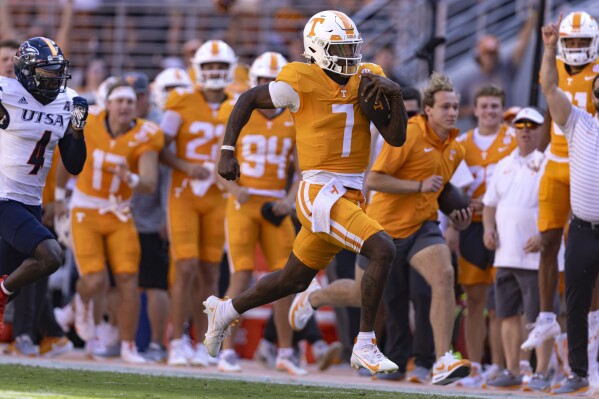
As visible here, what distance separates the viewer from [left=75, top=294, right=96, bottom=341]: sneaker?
12.1 m

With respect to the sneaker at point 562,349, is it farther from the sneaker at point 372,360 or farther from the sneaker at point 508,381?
the sneaker at point 372,360

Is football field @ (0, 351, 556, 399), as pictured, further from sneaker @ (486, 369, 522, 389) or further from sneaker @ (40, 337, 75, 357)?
sneaker @ (40, 337, 75, 357)

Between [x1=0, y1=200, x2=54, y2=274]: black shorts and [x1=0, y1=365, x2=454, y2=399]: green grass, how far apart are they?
0.82 metres

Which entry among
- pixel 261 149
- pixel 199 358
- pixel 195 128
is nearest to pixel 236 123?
pixel 261 149

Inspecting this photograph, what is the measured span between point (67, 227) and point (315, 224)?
4.93 m

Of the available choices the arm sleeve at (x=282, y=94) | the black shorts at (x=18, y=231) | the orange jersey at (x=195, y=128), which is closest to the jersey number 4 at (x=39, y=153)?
the black shorts at (x=18, y=231)

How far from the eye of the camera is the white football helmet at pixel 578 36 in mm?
9641

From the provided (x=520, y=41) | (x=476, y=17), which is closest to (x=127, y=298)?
(x=520, y=41)

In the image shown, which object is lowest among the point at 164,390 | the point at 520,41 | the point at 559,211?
the point at 164,390

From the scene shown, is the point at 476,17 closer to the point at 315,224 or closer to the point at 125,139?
the point at 125,139

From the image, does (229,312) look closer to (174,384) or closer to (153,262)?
(174,384)

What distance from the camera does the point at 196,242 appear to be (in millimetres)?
11609

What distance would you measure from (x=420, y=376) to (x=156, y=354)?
2.68 m

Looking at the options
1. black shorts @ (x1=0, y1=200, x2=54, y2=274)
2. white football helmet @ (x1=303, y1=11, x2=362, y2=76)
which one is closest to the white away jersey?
black shorts @ (x1=0, y1=200, x2=54, y2=274)
